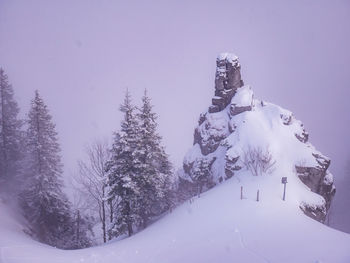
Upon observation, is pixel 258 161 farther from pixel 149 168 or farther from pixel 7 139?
pixel 7 139

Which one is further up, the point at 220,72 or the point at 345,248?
the point at 220,72

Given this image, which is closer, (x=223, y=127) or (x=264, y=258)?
(x=264, y=258)

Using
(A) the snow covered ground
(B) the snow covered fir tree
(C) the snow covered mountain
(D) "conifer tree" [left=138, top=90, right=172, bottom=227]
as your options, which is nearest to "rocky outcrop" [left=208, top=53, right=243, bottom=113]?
(C) the snow covered mountain

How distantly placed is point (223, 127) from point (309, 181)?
12.2 meters

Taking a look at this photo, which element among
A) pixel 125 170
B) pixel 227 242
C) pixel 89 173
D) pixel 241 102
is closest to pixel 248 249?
pixel 227 242

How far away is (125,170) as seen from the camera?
75.7ft

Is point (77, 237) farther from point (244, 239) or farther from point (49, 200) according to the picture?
point (244, 239)

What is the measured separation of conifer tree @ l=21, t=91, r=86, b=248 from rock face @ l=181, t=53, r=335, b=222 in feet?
52.0

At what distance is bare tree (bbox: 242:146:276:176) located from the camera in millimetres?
27413

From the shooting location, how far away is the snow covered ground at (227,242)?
13.2 metres

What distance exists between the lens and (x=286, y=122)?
34125 mm

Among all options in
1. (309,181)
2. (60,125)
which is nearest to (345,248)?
(309,181)

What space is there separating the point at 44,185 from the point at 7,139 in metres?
9.10

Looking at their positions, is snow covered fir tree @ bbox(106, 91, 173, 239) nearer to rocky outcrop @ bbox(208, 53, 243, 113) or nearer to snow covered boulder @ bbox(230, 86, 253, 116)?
snow covered boulder @ bbox(230, 86, 253, 116)
